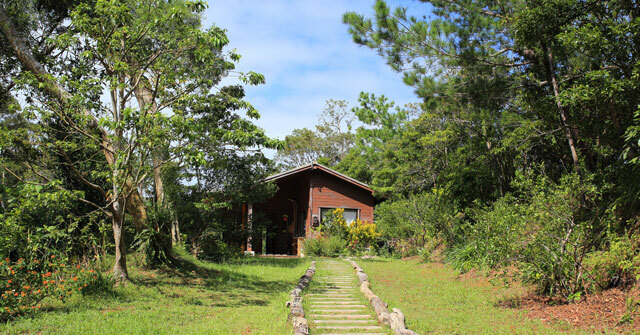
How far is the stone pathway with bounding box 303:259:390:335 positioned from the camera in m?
5.92

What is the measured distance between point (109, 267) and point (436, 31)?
9.07m

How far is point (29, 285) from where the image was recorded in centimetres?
614

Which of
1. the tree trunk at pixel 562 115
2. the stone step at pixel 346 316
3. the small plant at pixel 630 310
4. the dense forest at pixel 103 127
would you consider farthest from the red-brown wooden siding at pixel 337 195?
the small plant at pixel 630 310

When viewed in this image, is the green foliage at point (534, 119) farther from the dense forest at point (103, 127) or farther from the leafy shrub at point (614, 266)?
the dense forest at point (103, 127)

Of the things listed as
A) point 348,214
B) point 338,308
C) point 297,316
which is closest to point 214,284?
point 338,308

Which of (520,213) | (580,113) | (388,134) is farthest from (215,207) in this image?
(388,134)

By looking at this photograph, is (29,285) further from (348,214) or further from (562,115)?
(348,214)

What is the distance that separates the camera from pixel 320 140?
4066 cm

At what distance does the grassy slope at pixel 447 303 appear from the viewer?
5820 millimetres

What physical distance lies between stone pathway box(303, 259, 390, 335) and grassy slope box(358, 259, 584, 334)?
0.52 metres

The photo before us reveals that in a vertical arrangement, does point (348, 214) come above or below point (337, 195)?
below

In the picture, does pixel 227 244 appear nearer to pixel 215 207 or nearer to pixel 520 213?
pixel 215 207

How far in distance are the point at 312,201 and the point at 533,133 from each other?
12.2 metres

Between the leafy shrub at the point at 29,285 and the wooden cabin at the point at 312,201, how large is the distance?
38.3 ft
